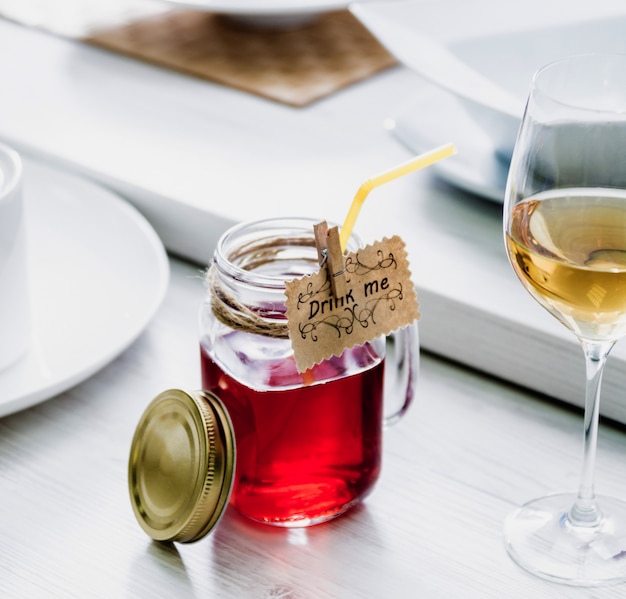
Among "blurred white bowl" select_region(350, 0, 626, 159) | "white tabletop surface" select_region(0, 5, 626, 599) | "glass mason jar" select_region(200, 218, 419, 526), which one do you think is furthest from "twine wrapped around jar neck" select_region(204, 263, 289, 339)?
"blurred white bowl" select_region(350, 0, 626, 159)

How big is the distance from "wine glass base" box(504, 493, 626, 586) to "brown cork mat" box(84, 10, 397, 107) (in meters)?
0.65

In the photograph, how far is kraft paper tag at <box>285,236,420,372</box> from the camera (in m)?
0.65

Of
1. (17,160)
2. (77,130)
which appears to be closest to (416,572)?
(17,160)

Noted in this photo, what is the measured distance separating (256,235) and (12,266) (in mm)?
186

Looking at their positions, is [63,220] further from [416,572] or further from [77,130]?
[416,572]

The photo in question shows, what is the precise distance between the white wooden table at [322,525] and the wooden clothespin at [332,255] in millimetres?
167

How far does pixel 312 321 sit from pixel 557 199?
0.16m

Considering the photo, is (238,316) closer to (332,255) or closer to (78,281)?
(332,255)

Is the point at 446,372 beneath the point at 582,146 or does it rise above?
beneath

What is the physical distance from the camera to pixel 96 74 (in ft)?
4.38

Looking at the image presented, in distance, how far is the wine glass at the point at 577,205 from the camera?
1.97 ft

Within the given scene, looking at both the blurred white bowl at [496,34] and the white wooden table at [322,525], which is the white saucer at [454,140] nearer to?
the blurred white bowl at [496,34]

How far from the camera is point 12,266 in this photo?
0.79m

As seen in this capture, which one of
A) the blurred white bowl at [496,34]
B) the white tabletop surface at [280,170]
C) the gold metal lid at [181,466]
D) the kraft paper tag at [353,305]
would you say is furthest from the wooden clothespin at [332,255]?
the blurred white bowl at [496,34]
